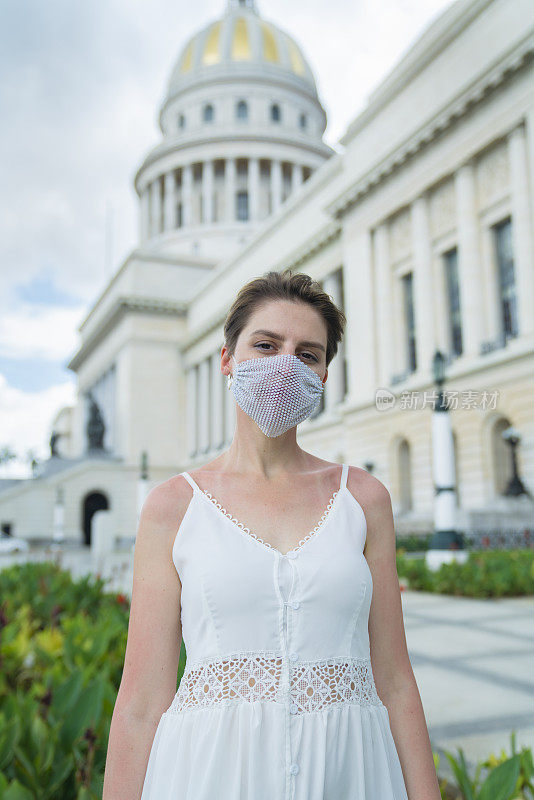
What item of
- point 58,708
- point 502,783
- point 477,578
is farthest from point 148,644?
point 477,578

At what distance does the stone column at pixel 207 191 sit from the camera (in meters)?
64.0

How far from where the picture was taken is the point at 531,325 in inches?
834

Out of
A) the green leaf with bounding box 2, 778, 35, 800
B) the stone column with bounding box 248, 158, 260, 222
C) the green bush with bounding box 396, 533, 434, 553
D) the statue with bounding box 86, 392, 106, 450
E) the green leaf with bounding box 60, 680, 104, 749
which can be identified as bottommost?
the green leaf with bounding box 2, 778, 35, 800

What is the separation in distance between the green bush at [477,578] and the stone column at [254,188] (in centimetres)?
5456

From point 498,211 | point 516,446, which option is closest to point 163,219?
point 498,211

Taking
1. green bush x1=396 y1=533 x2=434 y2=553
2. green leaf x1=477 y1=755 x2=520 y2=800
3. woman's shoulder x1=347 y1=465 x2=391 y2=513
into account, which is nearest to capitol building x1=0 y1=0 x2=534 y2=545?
green bush x1=396 y1=533 x2=434 y2=553

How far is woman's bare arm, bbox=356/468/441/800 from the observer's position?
165 cm

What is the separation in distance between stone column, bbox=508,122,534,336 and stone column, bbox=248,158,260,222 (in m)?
42.2

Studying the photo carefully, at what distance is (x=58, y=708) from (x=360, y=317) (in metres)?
28.1

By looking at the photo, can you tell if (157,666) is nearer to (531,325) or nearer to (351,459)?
(531,325)

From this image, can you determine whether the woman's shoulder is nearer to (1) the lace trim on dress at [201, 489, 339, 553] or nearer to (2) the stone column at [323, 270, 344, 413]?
(1) the lace trim on dress at [201, 489, 339, 553]

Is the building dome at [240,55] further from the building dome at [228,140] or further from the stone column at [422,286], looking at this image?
the stone column at [422,286]

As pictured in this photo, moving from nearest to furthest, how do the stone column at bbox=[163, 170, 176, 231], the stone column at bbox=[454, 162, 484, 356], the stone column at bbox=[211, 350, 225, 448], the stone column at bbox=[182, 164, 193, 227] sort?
the stone column at bbox=[454, 162, 484, 356] → the stone column at bbox=[211, 350, 225, 448] → the stone column at bbox=[182, 164, 193, 227] → the stone column at bbox=[163, 170, 176, 231]

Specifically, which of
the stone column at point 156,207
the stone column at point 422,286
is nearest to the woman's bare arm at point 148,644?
the stone column at point 422,286
